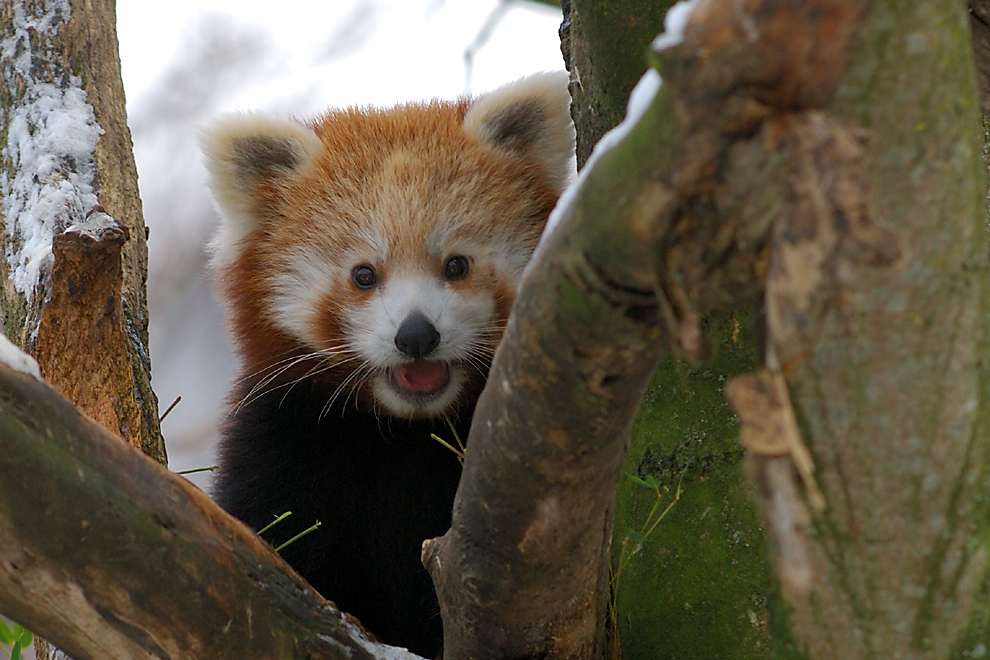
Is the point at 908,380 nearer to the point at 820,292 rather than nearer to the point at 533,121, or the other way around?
the point at 820,292

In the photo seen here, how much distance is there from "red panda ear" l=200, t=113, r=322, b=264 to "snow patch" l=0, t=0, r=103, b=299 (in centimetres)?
40

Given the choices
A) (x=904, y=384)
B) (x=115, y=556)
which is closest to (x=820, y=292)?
(x=904, y=384)

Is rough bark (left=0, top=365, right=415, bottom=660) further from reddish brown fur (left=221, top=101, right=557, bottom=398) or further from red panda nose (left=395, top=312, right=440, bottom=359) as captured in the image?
reddish brown fur (left=221, top=101, right=557, bottom=398)

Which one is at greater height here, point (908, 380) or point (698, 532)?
point (908, 380)

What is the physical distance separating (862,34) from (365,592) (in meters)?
2.40

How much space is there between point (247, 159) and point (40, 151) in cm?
63

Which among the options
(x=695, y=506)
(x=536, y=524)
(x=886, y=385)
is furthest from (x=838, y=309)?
(x=695, y=506)

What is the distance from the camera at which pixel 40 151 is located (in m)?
2.77

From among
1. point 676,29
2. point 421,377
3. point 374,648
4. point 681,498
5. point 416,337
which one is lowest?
point 374,648

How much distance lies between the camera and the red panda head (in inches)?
115

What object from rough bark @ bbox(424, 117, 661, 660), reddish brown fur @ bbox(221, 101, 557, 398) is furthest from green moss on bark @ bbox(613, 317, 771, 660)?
reddish brown fur @ bbox(221, 101, 557, 398)

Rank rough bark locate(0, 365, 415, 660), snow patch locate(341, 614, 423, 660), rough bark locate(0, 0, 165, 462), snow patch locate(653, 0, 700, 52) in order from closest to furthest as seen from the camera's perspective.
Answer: snow patch locate(653, 0, 700, 52)
rough bark locate(0, 365, 415, 660)
snow patch locate(341, 614, 423, 660)
rough bark locate(0, 0, 165, 462)

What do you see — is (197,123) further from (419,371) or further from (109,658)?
(109,658)

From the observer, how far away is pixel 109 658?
66.5 inches
